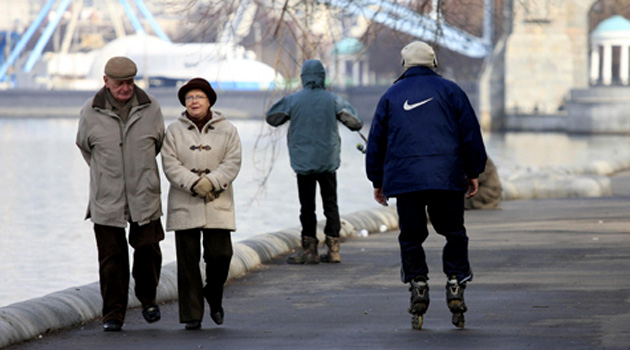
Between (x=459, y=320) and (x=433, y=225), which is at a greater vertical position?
(x=433, y=225)

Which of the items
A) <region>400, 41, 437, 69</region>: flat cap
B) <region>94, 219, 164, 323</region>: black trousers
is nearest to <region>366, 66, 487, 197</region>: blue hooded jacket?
<region>400, 41, 437, 69</region>: flat cap

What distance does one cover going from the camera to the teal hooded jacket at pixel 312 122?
30.9 ft

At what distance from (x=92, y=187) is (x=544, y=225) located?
713 cm

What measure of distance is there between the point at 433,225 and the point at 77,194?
901 inches

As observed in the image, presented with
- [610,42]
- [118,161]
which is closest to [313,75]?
[118,161]

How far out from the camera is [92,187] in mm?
6555

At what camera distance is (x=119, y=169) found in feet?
21.5

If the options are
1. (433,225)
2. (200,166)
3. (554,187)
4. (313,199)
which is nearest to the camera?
(433,225)

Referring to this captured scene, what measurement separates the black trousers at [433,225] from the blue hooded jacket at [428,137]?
83mm

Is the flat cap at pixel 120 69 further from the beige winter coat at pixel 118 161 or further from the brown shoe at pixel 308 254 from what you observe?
the brown shoe at pixel 308 254

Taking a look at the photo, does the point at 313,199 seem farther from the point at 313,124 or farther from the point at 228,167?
the point at 228,167

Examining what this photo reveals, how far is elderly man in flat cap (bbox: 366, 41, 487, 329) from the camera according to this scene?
20.5 feet

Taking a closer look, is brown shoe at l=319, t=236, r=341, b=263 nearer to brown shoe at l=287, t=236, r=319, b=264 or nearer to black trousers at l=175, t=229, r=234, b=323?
brown shoe at l=287, t=236, r=319, b=264

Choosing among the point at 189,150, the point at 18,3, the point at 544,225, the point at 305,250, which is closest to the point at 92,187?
the point at 189,150
